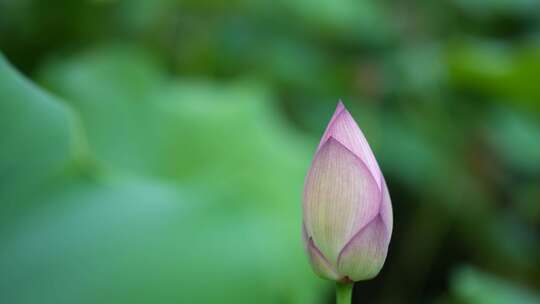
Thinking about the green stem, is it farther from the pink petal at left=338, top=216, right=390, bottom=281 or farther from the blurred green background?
the blurred green background

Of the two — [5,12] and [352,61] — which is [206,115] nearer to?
[5,12]

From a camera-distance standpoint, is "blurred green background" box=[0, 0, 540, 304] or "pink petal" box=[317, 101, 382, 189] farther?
"blurred green background" box=[0, 0, 540, 304]

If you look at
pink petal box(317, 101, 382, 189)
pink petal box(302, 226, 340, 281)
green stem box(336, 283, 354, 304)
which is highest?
pink petal box(317, 101, 382, 189)

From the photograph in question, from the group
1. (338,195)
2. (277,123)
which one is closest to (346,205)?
(338,195)

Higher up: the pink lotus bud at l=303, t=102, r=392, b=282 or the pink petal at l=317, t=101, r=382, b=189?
the pink petal at l=317, t=101, r=382, b=189

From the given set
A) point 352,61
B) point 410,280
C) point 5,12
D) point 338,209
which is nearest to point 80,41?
point 5,12

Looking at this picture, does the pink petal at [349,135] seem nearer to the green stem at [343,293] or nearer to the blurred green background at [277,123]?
the green stem at [343,293]

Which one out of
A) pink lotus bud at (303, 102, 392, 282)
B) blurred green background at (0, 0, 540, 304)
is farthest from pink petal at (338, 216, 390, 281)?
blurred green background at (0, 0, 540, 304)
